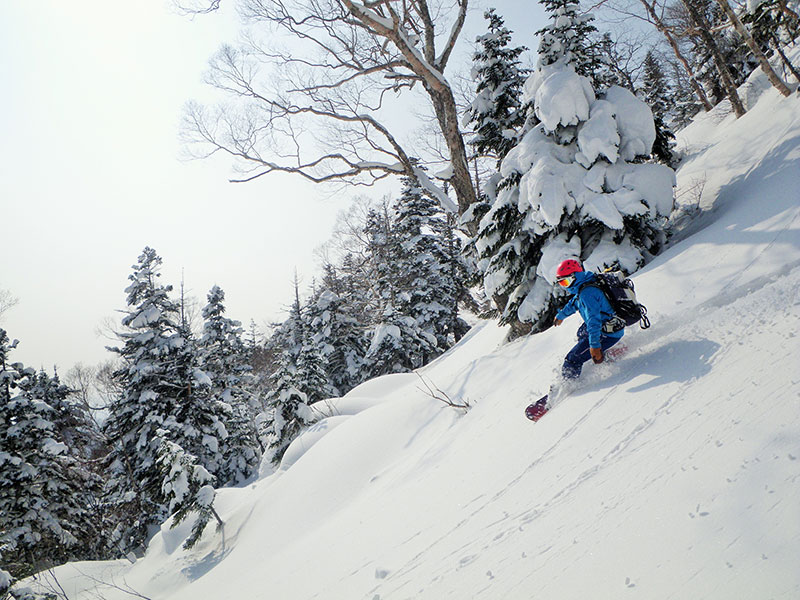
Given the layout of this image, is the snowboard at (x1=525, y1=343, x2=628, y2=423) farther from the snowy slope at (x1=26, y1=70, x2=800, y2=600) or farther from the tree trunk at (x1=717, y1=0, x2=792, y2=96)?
Answer: the tree trunk at (x1=717, y1=0, x2=792, y2=96)

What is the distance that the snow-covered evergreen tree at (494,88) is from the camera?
9.38 m

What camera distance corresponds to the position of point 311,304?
2723 centimetres

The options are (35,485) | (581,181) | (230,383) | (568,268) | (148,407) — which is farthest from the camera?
(230,383)

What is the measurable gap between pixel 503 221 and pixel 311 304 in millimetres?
21638

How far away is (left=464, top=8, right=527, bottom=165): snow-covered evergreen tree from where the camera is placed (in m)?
9.38

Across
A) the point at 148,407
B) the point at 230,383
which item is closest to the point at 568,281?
the point at 148,407

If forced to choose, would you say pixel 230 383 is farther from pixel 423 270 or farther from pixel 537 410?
pixel 537 410

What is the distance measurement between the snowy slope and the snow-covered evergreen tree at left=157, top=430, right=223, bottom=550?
88 centimetres

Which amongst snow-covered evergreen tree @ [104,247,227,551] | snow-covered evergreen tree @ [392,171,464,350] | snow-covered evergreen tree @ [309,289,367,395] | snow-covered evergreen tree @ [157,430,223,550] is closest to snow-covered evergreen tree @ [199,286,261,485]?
snow-covered evergreen tree @ [104,247,227,551]

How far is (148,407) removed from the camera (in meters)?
15.5

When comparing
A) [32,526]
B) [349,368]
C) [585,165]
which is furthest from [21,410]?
[585,165]

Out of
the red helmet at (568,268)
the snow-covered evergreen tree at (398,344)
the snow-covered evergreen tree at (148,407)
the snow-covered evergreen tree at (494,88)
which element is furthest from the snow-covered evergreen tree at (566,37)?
the snow-covered evergreen tree at (148,407)

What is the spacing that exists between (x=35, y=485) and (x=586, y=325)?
61.5ft

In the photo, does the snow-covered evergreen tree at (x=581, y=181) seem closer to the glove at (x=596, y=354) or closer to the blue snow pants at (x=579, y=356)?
the blue snow pants at (x=579, y=356)
